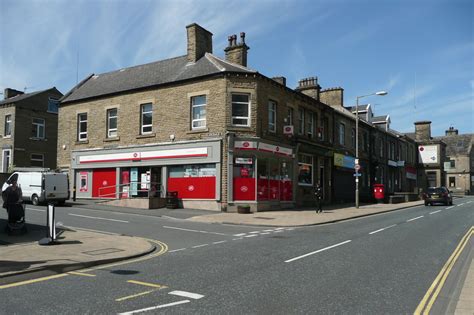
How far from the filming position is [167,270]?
823 centimetres

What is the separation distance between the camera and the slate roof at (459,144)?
→ 7369 cm

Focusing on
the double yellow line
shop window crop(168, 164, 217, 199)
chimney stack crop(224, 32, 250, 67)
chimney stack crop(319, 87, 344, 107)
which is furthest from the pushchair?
chimney stack crop(319, 87, 344, 107)

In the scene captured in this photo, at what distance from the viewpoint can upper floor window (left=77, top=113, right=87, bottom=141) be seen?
30.0m

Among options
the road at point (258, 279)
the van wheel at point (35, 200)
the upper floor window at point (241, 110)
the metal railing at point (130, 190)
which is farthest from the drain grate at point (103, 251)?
the van wheel at point (35, 200)

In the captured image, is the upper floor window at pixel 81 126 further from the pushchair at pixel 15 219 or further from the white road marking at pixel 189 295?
the white road marking at pixel 189 295

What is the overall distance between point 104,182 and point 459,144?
68.9m

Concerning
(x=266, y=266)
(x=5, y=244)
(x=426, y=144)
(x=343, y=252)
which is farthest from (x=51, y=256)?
(x=426, y=144)

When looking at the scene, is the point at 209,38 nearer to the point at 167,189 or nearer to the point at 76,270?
the point at 167,189

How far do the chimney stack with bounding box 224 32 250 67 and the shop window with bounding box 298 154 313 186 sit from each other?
7.52m

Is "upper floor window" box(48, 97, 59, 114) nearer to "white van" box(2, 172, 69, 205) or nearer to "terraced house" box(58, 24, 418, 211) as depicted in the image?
"terraced house" box(58, 24, 418, 211)

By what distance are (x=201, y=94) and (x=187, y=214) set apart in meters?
7.34

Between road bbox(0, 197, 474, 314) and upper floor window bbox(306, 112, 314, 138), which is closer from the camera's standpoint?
road bbox(0, 197, 474, 314)

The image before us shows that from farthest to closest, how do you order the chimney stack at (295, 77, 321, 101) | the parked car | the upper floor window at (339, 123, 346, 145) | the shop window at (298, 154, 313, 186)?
the upper floor window at (339, 123, 346, 145)
the parked car
the chimney stack at (295, 77, 321, 101)
the shop window at (298, 154, 313, 186)

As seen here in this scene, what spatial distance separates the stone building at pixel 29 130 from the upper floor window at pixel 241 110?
75.9ft
